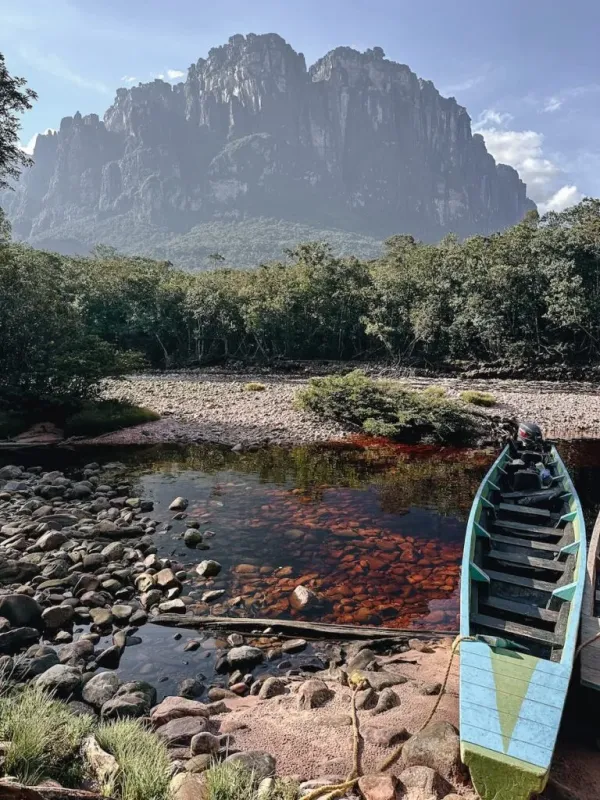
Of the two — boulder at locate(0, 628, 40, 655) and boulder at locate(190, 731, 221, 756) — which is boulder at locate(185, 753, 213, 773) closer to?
boulder at locate(190, 731, 221, 756)

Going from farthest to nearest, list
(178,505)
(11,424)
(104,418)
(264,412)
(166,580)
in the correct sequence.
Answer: (264,412), (104,418), (11,424), (178,505), (166,580)

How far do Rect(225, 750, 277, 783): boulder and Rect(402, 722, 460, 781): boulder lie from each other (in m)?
1.05

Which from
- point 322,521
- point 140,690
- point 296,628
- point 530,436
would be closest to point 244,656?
point 296,628

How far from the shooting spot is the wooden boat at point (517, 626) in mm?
3662

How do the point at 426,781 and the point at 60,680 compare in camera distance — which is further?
the point at 60,680

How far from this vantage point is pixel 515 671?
14.3ft

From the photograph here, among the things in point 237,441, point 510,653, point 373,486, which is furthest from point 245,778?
point 237,441

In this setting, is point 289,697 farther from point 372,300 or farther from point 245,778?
point 372,300

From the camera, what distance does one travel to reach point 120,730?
397 cm

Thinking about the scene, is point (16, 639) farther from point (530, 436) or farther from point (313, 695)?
A: point (530, 436)

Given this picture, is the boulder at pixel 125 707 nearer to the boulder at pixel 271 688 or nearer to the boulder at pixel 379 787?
the boulder at pixel 271 688

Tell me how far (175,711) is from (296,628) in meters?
2.08

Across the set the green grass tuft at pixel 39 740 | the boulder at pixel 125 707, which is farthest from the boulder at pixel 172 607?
the green grass tuft at pixel 39 740

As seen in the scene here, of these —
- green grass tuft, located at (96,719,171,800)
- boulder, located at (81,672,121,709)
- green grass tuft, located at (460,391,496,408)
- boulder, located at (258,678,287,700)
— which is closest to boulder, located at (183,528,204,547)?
boulder, located at (81,672,121,709)
